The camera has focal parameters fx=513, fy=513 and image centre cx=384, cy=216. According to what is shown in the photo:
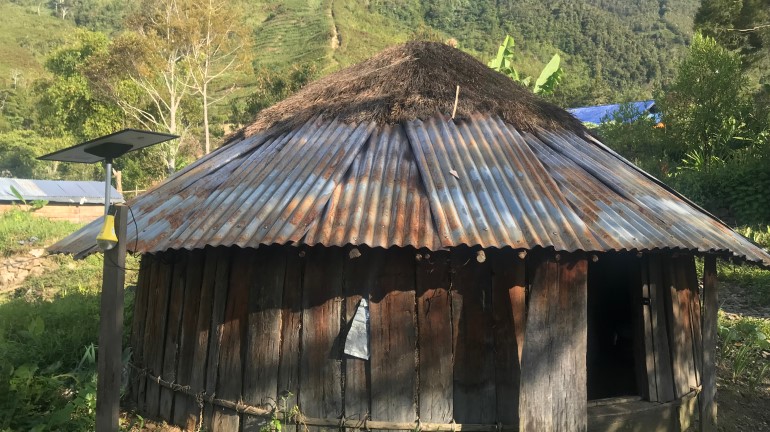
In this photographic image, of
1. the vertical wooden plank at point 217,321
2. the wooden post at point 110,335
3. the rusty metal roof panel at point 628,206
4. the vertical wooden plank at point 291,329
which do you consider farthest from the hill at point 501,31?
the wooden post at point 110,335

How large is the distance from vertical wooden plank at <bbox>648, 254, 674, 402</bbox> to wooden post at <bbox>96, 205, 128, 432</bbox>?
198 inches

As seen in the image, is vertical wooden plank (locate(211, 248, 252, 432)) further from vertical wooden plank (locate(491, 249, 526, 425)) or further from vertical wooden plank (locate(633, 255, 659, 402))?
vertical wooden plank (locate(633, 255, 659, 402))

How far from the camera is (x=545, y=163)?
555 cm

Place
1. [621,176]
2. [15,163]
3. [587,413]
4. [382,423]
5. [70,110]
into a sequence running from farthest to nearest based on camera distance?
[15,163], [70,110], [621,176], [587,413], [382,423]

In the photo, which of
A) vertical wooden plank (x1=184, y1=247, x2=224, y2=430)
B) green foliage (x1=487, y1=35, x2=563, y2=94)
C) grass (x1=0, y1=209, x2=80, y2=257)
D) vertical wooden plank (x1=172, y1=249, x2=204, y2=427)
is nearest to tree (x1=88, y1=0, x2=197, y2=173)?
grass (x1=0, y1=209, x2=80, y2=257)

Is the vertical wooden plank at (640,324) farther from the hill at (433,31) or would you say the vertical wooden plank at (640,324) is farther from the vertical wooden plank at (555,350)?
the hill at (433,31)

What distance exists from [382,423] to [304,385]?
0.81 m

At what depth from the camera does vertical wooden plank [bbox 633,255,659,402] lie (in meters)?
5.38

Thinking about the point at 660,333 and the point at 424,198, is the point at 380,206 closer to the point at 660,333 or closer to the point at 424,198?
the point at 424,198

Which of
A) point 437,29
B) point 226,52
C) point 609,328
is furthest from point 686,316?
point 437,29

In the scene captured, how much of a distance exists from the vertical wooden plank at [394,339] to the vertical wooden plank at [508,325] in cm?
77

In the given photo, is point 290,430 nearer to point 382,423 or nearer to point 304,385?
point 304,385

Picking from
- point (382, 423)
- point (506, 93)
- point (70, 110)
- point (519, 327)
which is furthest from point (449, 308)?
point (70, 110)

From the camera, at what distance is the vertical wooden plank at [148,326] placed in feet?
19.9
